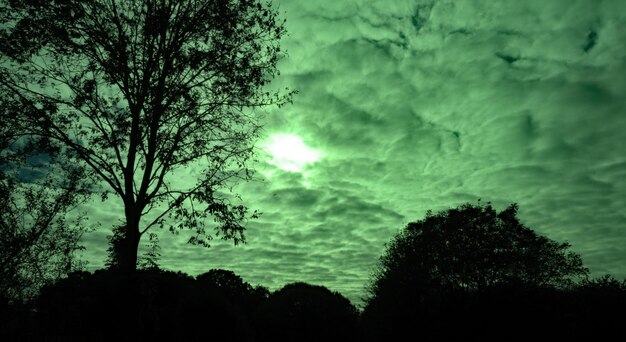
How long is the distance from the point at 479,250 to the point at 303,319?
24779mm

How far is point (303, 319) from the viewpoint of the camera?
37000mm

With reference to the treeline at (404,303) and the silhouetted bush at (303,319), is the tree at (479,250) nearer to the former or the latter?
the treeline at (404,303)

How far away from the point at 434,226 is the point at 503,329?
3056 cm

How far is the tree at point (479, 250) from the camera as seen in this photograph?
146ft

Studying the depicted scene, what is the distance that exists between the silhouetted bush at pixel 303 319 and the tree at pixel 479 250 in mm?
6762

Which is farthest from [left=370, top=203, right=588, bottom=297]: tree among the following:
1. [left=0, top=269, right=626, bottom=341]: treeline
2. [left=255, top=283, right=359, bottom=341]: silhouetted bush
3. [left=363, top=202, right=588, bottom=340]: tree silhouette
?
[left=0, top=269, right=626, bottom=341]: treeline

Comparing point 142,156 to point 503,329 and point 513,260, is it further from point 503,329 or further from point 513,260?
point 513,260

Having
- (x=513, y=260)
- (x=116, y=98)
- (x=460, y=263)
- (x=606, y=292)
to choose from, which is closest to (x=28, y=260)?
Result: (x=116, y=98)

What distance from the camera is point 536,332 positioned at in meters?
18.1

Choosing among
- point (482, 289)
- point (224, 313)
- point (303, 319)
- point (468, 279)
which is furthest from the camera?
point (468, 279)

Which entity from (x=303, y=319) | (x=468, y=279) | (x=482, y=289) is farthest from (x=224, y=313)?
(x=468, y=279)

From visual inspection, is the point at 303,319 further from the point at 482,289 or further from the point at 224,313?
the point at 224,313

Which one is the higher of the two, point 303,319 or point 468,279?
point 468,279

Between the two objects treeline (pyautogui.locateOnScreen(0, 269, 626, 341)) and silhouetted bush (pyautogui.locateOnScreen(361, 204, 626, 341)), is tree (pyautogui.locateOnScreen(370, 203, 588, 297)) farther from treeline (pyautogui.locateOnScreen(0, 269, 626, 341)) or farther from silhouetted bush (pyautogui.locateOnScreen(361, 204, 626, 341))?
treeline (pyautogui.locateOnScreen(0, 269, 626, 341))
